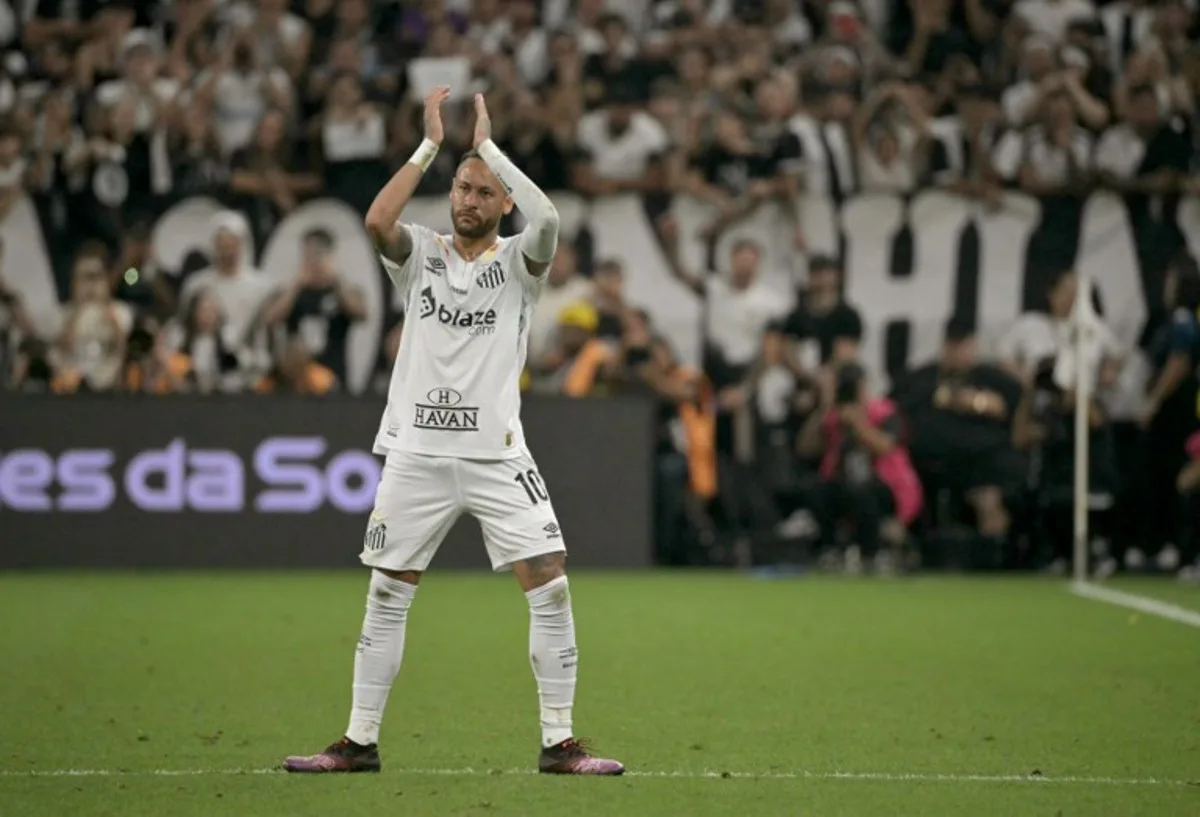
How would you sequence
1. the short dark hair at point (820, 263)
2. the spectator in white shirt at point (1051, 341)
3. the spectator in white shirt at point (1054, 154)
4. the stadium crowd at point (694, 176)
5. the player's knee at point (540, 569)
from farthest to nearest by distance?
1. the spectator in white shirt at point (1054, 154)
2. the short dark hair at point (820, 263)
3. the spectator in white shirt at point (1051, 341)
4. the stadium crowd at point (694, 176)
5. the player's knee at point (540, 569)

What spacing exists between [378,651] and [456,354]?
1259mm

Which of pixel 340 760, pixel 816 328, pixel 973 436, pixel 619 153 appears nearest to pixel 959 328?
pixel 973 436

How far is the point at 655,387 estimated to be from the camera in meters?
21.4

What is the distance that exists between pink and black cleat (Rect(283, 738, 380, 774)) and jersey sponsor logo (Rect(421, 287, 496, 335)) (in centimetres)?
175

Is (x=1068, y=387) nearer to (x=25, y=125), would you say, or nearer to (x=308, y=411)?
(x=308, y=411)

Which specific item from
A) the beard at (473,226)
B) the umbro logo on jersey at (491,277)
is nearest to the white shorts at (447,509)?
the umbro logo on jersey at (491,277)

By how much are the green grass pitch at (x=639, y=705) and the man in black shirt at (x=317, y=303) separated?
413 centimetres

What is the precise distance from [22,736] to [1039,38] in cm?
1697

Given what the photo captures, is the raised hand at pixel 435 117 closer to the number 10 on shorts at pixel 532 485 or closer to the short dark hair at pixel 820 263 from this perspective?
the number 10 on shorts at pixel 532 485

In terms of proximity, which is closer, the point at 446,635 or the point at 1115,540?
the point at 446,635

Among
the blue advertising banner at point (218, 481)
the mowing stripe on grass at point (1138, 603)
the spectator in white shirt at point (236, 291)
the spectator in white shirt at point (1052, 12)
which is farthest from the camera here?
the spectator in white shirt at point (1052, 12)

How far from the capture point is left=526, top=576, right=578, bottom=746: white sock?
341 inches

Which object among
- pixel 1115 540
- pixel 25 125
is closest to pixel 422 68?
pixel 25 125

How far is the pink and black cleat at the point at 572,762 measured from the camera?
8.52 metres
